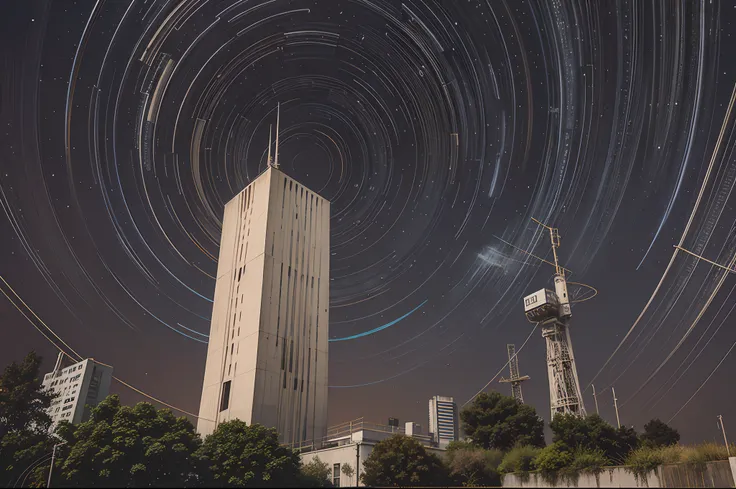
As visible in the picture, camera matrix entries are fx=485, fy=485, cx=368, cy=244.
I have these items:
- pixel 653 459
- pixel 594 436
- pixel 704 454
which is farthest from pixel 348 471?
pixel 704 454

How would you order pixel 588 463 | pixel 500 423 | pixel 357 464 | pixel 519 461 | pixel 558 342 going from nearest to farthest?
pixel 588 463 < pixel 519 461 < pixel 357 464 < pixel 500 423 < pixel 558 342

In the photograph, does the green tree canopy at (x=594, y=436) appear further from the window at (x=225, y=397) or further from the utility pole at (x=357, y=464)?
the window at (x=225, y=397)

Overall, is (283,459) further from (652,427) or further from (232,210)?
(652,427)

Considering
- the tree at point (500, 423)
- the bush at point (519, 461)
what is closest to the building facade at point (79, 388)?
the tree at point (500, 423)

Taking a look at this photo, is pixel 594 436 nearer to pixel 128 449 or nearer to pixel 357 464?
pixel 357 464

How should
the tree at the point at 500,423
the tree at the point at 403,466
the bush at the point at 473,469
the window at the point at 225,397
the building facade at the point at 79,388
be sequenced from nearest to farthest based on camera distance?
the tree at the point at 403,466 < the bush at the point at 473,469 < the tree at the point at 500,423 < the window at the point at 225,397 < the building facade at the point at 79,388

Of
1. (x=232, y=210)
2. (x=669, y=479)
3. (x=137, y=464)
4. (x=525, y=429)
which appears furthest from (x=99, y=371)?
(x=669, y=479)
